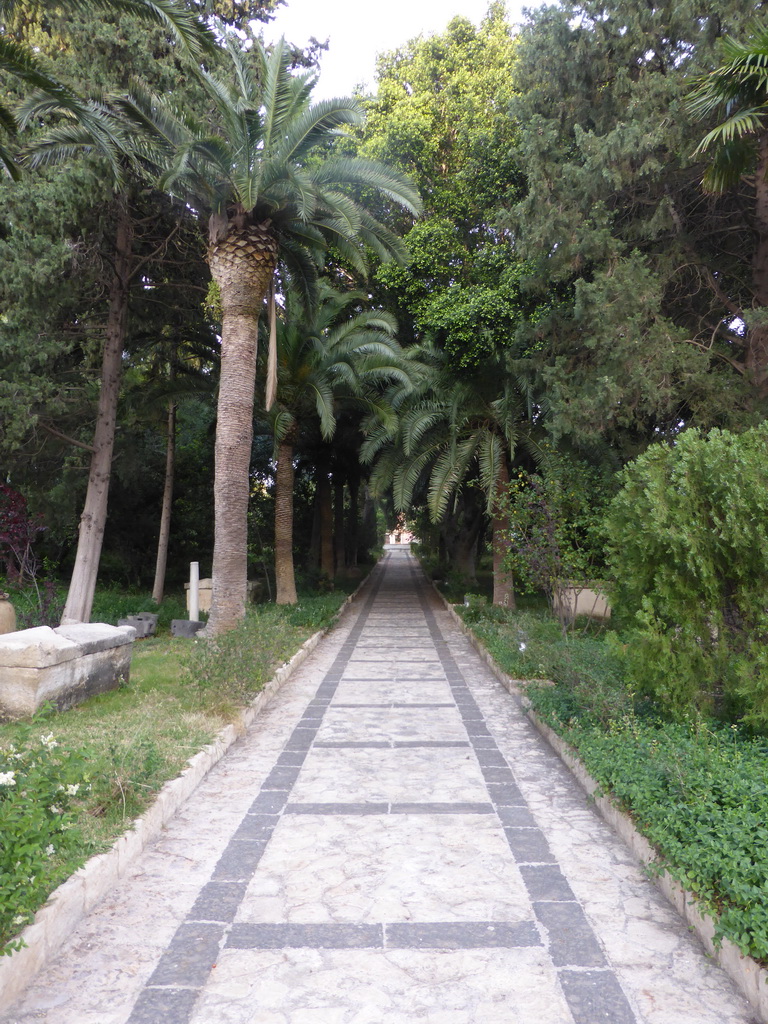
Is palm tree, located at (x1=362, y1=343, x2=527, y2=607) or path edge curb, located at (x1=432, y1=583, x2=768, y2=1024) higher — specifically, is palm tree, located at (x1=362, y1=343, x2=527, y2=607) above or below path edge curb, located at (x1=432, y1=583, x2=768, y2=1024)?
above

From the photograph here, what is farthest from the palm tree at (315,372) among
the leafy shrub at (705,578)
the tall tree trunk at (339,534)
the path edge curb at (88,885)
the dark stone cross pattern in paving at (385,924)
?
the path edge curb at (88,885)

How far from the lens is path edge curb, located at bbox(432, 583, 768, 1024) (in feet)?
9.62

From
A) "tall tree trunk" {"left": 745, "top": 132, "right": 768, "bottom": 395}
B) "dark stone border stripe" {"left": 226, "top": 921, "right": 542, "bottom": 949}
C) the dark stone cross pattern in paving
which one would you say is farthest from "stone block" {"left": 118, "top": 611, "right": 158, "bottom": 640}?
"tall tree trunk" {"left": 745, "top": 132, "right": 768, "bottom": 395}

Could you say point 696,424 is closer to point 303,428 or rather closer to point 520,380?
point 520,380

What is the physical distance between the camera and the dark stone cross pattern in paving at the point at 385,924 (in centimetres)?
301

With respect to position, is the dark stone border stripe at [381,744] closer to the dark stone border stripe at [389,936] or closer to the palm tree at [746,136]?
the dark stone border stripe at [389,936]

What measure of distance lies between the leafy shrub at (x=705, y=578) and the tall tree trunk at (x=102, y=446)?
11.0 m

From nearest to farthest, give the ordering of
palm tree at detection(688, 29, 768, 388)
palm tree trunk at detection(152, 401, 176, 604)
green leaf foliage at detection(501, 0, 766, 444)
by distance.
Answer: palm tree at detection(688, 29, 768, 388) → green leaf foliage at detection(501, 0, 766, 444) → palm tree trunk at detection(152, 401, 176, 604)

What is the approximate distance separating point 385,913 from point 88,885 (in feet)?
4.86

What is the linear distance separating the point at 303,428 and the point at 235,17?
919 centimetres

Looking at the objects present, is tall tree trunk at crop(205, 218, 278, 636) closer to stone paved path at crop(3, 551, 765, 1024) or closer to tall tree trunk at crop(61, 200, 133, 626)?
tall tree trunk at crop(61, 200, 133, 626)

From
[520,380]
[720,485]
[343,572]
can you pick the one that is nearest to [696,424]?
[520,380]

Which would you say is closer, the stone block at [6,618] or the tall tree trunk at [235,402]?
the tall tree trunk at [235,402]

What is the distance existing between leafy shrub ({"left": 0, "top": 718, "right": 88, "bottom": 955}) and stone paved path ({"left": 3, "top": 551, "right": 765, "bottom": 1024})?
0.34 metres
